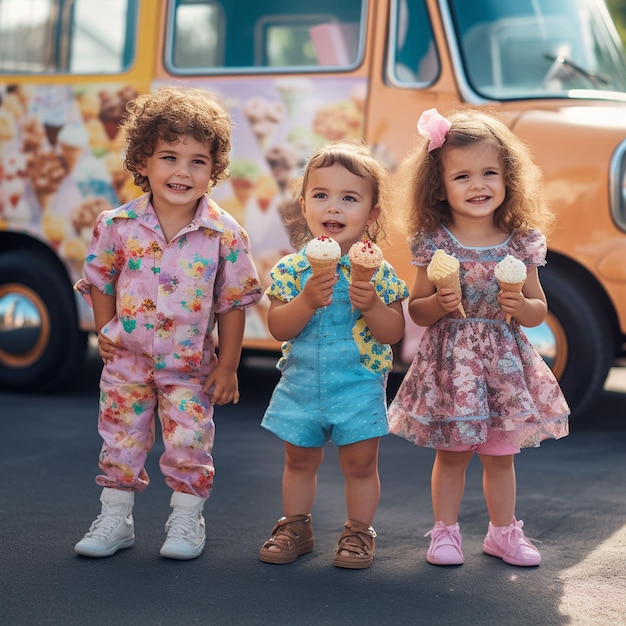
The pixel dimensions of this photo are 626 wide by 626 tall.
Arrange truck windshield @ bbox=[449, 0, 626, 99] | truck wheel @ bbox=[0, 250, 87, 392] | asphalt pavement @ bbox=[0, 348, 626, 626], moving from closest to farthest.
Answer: asphalt pavement @ bbox=[0, 348, 626, 626] < truck windshield @ bbox=[449, 0, 626, 99] < truck wheel @ bbox=[0, 250, 87, 392]

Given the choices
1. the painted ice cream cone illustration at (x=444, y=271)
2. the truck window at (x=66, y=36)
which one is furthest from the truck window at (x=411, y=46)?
the painted ice cream cone illustration at (x=444, y=271)

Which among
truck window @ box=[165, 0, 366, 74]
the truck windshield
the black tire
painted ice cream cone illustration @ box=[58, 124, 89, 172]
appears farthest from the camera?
painted ice cream cone illustration @ box=[58, 124, 89, 172]

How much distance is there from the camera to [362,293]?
10.8 ft

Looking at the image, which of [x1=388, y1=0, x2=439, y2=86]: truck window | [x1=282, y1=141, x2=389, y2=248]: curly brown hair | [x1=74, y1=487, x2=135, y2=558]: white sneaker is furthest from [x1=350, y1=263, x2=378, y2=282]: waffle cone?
[x1=388, y1=0, x2=439, y2=86]: truck window

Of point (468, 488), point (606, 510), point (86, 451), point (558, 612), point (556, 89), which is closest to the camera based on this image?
point (558, 612)

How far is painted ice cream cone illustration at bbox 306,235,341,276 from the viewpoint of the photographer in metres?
3.19

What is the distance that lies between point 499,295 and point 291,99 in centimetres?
260

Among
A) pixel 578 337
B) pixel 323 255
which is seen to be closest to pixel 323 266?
pixel 323 255

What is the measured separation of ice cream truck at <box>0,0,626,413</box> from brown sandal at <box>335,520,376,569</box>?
201 cm

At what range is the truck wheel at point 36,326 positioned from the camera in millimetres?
6188

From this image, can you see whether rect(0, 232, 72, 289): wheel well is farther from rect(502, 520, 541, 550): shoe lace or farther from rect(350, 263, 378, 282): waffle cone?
rect(502, 520, 541, 550): shoe lace

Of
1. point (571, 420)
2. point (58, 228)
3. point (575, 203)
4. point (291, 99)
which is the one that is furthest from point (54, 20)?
point (571, 420)

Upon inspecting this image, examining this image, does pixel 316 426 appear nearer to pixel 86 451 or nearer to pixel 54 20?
pixel 86 451

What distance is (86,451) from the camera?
4996 mm
